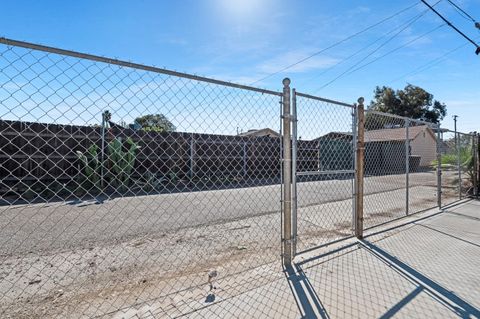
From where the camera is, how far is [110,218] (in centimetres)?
577

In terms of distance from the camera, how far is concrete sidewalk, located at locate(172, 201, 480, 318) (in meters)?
2.30

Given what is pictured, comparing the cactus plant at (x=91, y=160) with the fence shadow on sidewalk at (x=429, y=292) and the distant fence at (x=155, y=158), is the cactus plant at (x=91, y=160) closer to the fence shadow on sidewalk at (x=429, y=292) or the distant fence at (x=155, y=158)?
the distant fence at (x=155, y=158)

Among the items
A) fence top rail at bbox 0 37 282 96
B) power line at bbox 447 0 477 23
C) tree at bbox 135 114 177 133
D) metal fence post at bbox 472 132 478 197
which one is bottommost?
metal fence post at bbox 472 132 478 197

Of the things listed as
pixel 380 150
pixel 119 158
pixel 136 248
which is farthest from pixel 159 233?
pixel 380 150

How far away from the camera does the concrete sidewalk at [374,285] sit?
2.30m

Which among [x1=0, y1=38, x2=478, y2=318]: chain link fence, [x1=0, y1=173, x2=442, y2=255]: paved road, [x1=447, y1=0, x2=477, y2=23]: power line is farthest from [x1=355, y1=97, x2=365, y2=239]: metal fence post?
[x1=447, y1=0, x2=477, y2=23]: power line

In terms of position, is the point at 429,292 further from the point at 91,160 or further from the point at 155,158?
the point at 155,158

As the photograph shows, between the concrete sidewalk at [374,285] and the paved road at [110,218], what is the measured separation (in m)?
2.61

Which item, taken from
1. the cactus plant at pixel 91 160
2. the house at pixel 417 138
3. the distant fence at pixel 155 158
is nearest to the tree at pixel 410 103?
the house at pixel 417 138

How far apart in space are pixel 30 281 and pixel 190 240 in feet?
6.54

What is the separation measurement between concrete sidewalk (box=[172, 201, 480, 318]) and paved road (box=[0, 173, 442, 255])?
261cm

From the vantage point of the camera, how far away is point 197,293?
102 inches

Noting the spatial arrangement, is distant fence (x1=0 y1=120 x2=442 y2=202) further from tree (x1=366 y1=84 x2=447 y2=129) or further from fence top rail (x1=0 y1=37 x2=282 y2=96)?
tree (x1=366 y1=84 x2=447 y2=129)

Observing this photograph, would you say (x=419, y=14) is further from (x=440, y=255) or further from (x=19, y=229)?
(x=19, y=229)
